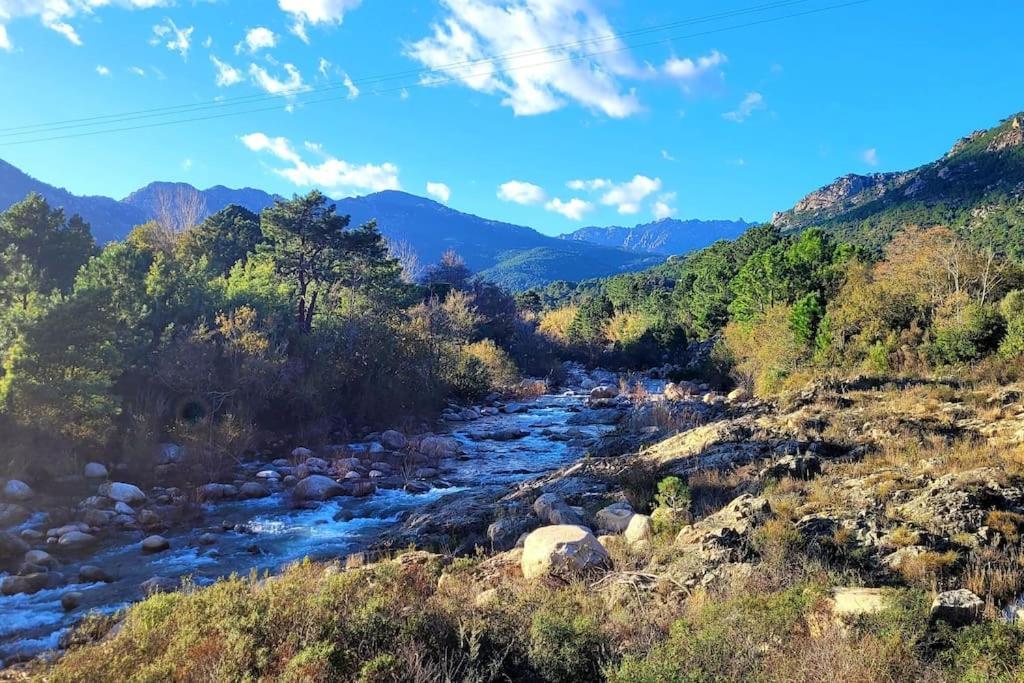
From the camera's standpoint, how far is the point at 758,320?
1287 inches

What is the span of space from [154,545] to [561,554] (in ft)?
26.7

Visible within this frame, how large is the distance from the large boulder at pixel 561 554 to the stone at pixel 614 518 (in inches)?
75.9

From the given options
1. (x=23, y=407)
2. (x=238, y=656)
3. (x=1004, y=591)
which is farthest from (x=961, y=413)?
(x=23, y=407)

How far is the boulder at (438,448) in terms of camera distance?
1955 cm

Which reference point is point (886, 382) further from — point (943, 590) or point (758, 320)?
point (758, 320)

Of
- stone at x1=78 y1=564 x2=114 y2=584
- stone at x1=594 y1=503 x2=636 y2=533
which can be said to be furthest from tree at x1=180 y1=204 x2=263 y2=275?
stone at x1=594 y1=503 x2=636 y2=533

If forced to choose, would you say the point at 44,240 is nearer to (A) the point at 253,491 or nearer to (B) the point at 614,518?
(A) the point at 253,491

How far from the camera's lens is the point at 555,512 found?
10.0 m

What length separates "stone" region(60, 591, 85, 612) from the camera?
28.4 feet

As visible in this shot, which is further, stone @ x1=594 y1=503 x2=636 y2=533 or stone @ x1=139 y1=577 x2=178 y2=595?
stone @ x1=594 y1=503 x2=636 y2=533

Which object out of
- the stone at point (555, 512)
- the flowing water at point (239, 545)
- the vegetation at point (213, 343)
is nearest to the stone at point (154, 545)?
the flowing water at point (239, 545)

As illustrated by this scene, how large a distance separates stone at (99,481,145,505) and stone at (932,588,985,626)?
566 inches

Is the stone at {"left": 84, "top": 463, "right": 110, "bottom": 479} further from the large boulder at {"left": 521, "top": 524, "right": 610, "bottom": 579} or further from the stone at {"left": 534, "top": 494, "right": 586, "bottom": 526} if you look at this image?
the large boulder at {"left": 521, "top": 524, "right": 610, "bottom": 579}

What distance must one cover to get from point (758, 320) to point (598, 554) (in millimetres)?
28266
